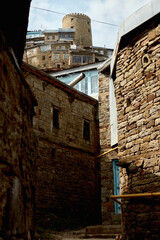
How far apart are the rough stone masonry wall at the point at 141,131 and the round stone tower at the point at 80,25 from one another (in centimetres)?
4956

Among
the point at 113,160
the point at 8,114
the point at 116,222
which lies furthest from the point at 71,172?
the point at 8,114

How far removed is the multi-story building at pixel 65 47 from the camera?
4122cm

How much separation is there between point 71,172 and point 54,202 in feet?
6.03

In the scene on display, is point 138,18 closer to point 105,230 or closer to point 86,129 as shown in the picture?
point 105,230

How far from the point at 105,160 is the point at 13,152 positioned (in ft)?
31.9

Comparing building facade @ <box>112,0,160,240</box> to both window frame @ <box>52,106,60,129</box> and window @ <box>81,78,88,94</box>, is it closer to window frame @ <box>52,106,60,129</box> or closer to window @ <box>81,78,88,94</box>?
window frame @ <box>52,106,60,129</box>

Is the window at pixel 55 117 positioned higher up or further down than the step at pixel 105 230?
higher up

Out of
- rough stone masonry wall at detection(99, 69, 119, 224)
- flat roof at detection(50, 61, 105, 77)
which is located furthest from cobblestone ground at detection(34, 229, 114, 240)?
flat roof at detection(50, 61, 105, 77)

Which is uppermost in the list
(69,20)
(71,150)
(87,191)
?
(69,20)

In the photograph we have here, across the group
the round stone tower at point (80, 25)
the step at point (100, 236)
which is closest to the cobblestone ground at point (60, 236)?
the step at point (100, 236)

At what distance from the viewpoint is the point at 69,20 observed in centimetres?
5766

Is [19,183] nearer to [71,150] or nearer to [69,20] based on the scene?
[71,150]

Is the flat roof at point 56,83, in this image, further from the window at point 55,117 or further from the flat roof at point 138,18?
the flat roof at point 138,18

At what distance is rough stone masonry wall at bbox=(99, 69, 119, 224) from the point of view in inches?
451
